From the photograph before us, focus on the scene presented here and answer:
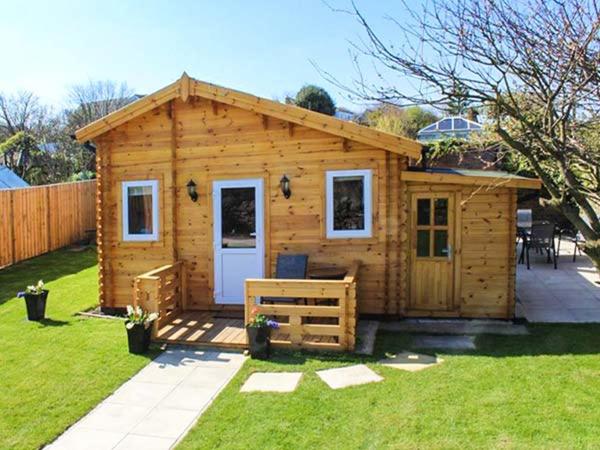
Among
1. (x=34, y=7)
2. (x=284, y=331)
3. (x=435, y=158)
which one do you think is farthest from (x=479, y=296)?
(x=34, y=7)

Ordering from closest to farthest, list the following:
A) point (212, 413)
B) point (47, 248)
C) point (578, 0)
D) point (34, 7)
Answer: point (578, 0) < point (212, 413) < point (34, 7) < point (47, 248)

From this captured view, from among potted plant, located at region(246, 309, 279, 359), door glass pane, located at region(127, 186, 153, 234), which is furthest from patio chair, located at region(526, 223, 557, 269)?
door glass pane, located at region(127, 186, 153, 234)

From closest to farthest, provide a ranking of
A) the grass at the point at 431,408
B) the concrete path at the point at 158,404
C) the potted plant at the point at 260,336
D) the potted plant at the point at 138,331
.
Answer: the grass at the point at 431,408 → the concrete path at the point at 158,404 → the potted plant at the point at 260,336 → the potted plant at the point at 138,331

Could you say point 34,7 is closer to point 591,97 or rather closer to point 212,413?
point 212,413

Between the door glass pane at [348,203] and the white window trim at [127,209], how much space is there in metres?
2.95

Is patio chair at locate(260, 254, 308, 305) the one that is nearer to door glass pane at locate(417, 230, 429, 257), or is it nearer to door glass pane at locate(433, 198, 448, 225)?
door glass pane at locate(417, 230, 429, 257)

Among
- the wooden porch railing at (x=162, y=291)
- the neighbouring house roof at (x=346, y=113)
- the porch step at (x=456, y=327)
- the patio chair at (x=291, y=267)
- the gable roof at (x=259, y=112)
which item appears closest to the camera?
the wooden porch railing at (x=162, y=291)

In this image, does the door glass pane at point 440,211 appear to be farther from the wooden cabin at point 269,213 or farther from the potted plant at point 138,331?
the potted plant at point 138,331

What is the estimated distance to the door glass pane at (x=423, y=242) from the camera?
6824mm

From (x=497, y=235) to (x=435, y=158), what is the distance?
6.24m

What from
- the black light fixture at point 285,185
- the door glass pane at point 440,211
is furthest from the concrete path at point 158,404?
the door glass pane at point 440,211

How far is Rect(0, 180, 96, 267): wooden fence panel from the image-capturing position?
1161cm

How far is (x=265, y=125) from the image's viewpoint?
6918mm

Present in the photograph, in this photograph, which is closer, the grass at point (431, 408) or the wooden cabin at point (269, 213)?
the grass at point (431, 408)
